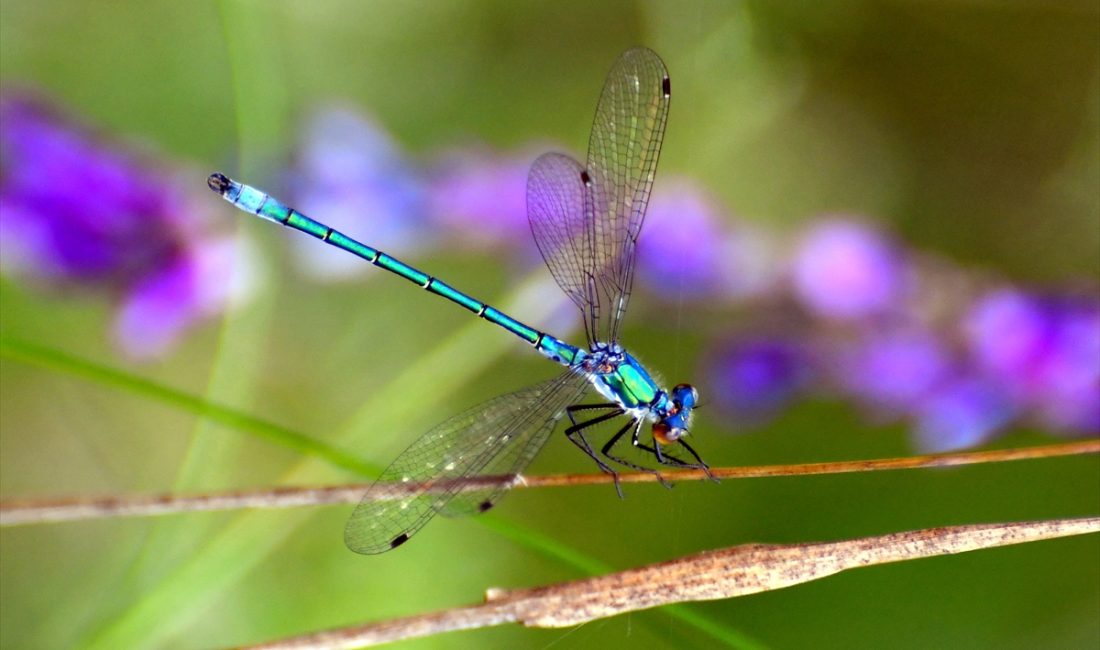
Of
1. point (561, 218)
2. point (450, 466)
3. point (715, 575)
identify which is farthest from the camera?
point (561, 218)

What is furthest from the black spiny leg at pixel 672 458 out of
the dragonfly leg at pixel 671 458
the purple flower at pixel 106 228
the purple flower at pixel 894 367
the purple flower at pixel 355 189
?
the purple flower at pixel 106 228

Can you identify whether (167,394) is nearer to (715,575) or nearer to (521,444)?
(521,444)

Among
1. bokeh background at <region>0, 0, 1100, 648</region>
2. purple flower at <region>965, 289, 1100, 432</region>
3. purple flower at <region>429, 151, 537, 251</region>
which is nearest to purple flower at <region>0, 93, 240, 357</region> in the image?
bokeh background at <region>0, 0, 1100, 648</region>

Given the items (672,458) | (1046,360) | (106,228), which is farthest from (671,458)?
(106,228)

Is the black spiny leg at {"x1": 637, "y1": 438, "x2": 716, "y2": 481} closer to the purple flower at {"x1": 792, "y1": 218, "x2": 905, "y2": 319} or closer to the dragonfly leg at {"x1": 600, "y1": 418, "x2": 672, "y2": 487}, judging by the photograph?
the dragonfly leg at {"x1": 600, "y1": 418, "x2": 672, "y2": 487}

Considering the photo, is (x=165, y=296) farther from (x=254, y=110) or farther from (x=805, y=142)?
(x=805, y=142)

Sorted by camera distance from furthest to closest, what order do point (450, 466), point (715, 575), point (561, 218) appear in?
point (561, 218)
point (450, 466)
point (715, 575)
